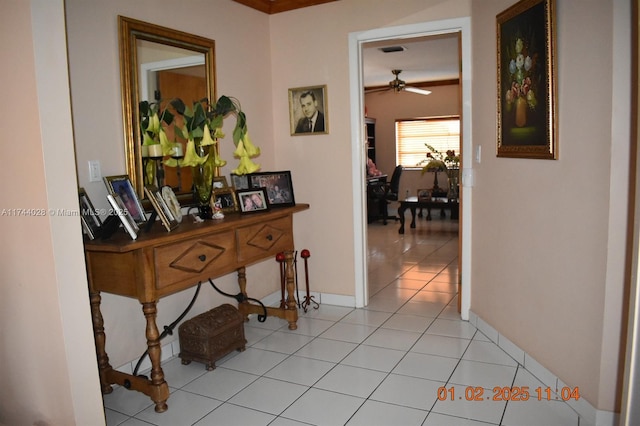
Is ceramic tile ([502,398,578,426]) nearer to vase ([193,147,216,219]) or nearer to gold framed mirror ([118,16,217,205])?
vase ([193,147,216,219])

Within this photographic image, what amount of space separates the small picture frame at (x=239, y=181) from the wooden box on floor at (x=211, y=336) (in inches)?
Answer: 36.0

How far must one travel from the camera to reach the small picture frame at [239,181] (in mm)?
3480

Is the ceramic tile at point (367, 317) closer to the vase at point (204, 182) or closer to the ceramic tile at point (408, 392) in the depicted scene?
the ceramic tile at point (408, 392)

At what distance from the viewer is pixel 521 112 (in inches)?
102

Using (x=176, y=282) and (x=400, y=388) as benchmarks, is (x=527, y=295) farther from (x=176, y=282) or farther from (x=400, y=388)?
(x=176, y=282)

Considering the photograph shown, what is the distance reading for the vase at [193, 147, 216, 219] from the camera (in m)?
2.87

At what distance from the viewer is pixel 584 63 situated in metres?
2.09

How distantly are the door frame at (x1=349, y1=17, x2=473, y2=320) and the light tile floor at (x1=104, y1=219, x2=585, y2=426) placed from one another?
0.29 m

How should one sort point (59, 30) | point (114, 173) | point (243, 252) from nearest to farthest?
1. point (59, 30)
2. point (114, 173)
3. point (243, 252)

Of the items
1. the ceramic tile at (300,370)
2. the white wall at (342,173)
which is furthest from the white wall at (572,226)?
the ceramic tile at (300,370)

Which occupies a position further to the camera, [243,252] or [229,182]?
[229,182]

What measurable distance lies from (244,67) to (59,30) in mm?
1908

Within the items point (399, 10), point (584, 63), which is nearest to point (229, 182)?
point (399, 10)

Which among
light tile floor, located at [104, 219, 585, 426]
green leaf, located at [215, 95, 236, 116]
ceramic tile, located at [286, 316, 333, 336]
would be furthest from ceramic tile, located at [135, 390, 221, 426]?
green leaf, located at [215, 95, 236, 116]
